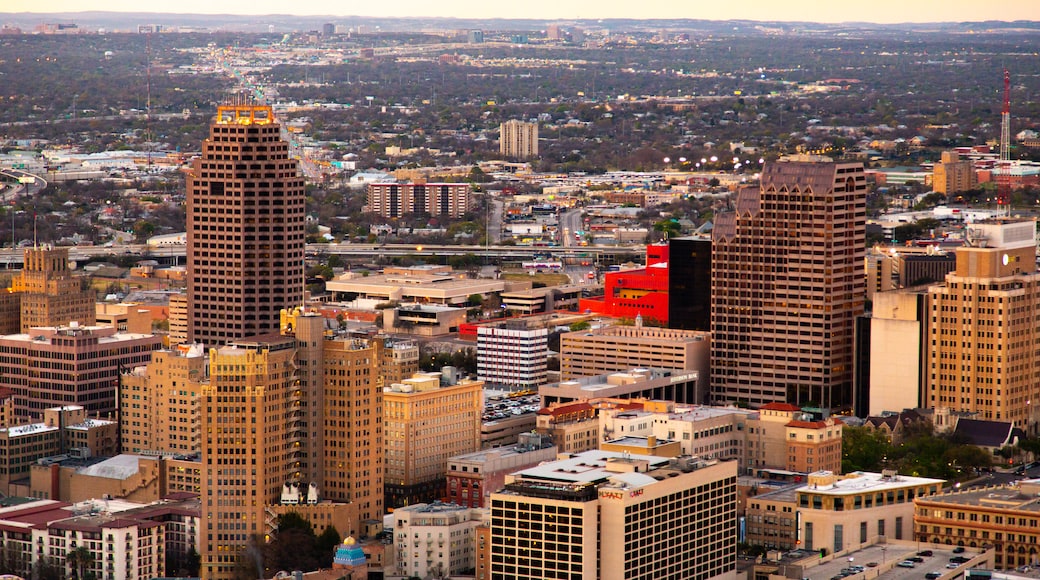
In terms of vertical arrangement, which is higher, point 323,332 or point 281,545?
point 323,332

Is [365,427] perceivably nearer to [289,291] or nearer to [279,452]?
[279,452]

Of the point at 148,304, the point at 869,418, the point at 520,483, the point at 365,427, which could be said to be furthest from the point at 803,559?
the point at 148,304

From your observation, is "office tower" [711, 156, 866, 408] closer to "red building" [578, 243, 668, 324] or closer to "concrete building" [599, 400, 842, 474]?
"red building" [578, 243, 668, 324]

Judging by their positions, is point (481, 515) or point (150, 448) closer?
point (481, 515)

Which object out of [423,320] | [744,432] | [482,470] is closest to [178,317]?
[423,320]


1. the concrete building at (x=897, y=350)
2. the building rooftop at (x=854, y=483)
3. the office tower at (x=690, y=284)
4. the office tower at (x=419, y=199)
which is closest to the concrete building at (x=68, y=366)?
the office tower at (x=690, y=284)

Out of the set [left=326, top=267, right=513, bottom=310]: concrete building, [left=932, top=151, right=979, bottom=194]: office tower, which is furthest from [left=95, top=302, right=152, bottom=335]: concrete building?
[left=932, top=151, right=979, bottom=194]: office tower

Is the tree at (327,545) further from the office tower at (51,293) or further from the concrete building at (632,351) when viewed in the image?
the office tower at (51,293)
